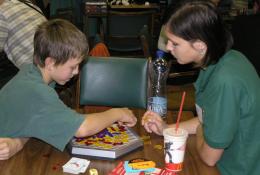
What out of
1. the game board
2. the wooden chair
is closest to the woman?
the game board

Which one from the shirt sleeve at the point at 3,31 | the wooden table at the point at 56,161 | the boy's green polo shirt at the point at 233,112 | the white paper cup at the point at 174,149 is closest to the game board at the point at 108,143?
the wooden table at the point at 56,161

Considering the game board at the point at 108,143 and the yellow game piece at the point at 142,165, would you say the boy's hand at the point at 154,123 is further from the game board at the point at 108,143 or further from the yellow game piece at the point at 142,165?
the yellow game piece at the point at 142,165

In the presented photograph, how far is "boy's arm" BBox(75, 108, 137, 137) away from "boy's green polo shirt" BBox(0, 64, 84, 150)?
25mm

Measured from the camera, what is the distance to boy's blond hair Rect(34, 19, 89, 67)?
5.14 ft

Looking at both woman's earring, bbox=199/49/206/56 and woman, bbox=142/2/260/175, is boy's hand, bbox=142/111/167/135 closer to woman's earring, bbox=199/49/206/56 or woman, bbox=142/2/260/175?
woman, bbox=142/2/260/175

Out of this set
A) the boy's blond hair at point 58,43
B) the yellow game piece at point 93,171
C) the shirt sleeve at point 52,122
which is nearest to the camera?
the yellow game piece at point 93,171

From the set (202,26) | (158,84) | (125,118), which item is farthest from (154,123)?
(158,84)

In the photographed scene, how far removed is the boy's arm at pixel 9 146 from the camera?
140 centimetres

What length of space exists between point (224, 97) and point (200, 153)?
229 millimetres

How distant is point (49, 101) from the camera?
1.44 meters

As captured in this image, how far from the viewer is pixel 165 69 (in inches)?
117

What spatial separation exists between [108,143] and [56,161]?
20 centimetres

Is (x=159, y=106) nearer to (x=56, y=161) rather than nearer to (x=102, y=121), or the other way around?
(x=102, y=121)

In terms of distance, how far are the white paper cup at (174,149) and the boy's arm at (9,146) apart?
541mm
